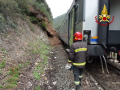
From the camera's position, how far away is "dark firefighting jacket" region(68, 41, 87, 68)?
3000 mm

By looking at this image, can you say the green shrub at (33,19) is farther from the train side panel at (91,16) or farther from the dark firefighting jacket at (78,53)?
the dark firefighting jacket at (78,53)

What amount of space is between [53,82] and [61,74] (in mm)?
800

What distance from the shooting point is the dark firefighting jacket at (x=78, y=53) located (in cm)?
300

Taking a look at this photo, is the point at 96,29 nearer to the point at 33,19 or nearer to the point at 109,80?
the point at 109,80

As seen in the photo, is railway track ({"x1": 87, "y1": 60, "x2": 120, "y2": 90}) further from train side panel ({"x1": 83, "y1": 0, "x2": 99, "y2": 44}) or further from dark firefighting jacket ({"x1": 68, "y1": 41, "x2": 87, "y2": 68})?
train side panel ({"x1": 83, "y1": 0, "x2": 99, "y2": 44})

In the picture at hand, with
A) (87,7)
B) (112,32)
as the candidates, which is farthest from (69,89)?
(87,7)

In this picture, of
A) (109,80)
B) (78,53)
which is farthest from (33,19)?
(109,80)

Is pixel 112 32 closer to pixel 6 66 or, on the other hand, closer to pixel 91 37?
pixel 91 37

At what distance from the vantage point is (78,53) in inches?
119

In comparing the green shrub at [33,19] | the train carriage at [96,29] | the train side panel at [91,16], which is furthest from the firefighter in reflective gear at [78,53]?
the green shrub at [33,19]

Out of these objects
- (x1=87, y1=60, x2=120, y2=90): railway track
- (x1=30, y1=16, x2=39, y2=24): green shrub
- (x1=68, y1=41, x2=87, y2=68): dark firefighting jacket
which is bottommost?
(x1=87, y1=60, x2=120, y2=90): railway track

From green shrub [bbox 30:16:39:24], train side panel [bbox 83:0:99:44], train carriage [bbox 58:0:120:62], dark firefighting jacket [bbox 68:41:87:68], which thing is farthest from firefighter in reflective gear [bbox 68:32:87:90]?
green shrub [bbox 30:16:39:24]

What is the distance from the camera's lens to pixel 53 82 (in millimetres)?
4035

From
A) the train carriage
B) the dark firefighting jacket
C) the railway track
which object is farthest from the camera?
the train carriage
